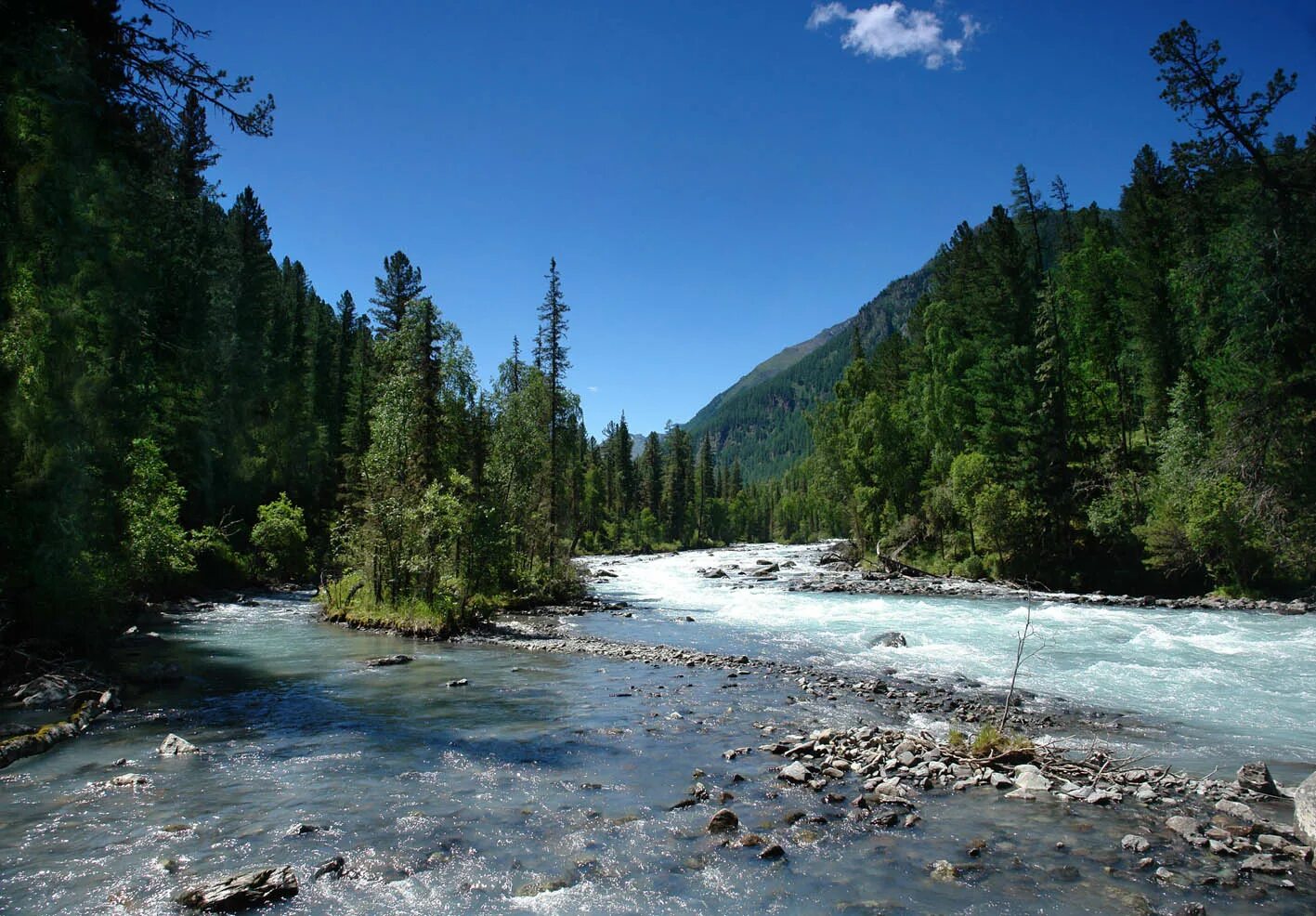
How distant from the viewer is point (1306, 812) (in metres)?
7.21

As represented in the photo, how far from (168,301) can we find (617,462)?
8161 cm

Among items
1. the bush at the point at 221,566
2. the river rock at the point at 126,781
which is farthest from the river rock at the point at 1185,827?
the bush at the point at 221,566

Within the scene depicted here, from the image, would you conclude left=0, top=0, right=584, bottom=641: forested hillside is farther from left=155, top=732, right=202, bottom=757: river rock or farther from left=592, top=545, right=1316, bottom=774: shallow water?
left=592, top=545, right=1316, bottom=774: shallow water

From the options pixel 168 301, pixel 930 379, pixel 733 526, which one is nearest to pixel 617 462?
pixel 733 526

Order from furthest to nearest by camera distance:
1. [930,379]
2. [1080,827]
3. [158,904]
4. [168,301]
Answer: [930,379], [168,301], [1080,827], [158,904]

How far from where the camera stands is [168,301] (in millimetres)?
32156

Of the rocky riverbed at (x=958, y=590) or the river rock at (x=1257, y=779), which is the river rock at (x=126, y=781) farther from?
the rocky riverbed at (x=958, y=590)

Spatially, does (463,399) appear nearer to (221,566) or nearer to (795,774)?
(221,566)

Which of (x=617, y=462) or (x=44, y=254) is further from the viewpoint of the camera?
(x=617, y=462)

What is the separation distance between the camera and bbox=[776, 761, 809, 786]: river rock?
9.39 m

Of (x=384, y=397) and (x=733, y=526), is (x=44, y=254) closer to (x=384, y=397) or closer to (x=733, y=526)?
(x=384, y=397)

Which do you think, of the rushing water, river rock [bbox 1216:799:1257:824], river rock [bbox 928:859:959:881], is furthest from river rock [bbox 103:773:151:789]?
river rock [bbox 1216:799:1257:824]

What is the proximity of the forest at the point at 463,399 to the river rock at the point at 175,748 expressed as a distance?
545 cm

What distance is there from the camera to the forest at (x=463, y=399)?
12898mm
